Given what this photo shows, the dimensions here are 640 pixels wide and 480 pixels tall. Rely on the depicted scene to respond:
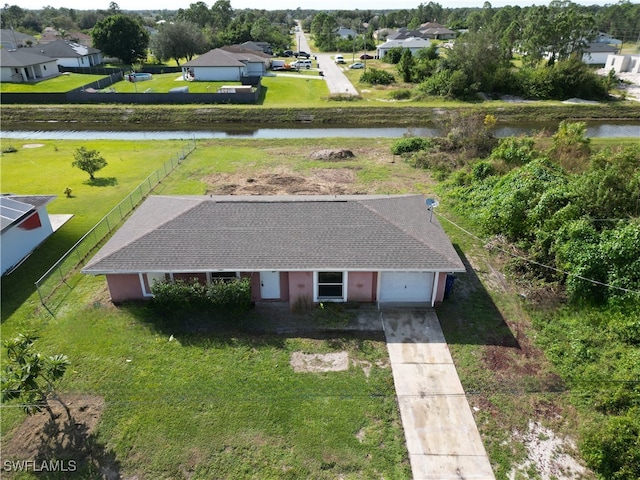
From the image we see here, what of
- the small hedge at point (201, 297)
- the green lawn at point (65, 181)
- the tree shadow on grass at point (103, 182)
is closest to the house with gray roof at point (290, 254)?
the small hedge at point (201, 297)

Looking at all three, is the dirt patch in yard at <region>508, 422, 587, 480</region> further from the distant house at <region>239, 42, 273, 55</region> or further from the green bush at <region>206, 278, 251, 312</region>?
the distant house at <region>239, 42, 273, 55</region>

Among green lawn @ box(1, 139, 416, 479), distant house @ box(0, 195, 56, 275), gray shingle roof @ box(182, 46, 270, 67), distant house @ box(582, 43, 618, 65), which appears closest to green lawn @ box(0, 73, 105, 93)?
gray shingle roof @ box(182, 46, 270, 67)

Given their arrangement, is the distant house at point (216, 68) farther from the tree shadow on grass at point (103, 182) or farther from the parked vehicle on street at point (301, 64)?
the tree shadow on grass at point (103, 182)

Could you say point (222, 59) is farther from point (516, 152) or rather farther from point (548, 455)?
point (548, 455)

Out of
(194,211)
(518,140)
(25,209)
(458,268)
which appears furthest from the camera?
(518,140)

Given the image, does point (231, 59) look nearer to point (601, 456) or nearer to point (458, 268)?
point (458, 268)

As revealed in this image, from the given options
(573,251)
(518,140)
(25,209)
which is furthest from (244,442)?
(518,140)
